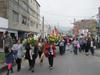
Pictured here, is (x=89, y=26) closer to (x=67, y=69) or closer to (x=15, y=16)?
(x=15, y=16)

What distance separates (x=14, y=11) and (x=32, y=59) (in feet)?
110

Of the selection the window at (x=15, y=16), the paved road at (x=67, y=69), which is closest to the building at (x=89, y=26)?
the window at (x=15, y=16)

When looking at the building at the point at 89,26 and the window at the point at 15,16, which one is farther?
the building at the point at 89,26

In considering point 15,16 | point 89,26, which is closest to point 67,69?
point 15,16

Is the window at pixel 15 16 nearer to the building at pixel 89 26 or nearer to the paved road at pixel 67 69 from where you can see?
the building at pixel 89 26

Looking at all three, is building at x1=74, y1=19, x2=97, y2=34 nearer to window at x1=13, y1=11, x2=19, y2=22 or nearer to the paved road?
window at x1=13, y1=11, x2=19, y2=22

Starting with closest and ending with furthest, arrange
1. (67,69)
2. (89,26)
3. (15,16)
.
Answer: (67,69) < (15,16) < (89,26)

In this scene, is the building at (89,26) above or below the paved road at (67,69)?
above

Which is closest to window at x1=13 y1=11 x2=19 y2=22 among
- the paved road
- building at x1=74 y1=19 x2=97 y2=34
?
building at x1=74 y1=19 x2=97 y2=34

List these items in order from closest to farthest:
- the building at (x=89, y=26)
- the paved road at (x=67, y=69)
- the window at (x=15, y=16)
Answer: the paved road at (x=67, y=69), the window at (x=15, y=16), the building at (x=89, y=26)

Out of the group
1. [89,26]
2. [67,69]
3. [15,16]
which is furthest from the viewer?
[89,26]

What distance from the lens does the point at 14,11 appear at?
48.8 m

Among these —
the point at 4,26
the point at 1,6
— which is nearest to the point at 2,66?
the point at 4,26

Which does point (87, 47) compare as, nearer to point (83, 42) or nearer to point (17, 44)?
point (83, 42)
